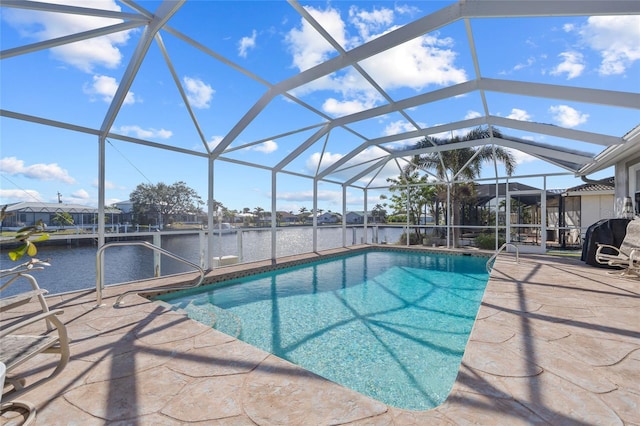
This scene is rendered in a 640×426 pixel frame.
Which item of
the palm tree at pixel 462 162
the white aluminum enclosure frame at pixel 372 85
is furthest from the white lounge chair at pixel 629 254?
the palm tree at pixel 462 162

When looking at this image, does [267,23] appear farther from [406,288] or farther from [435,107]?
[406,288]

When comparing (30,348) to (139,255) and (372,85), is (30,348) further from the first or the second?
(139,255)

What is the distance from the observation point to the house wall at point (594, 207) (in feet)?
42.7

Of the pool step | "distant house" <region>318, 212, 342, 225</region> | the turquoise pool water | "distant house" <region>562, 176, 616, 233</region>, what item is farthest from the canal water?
"distant house" <region>562, 176, 616, 233</region>

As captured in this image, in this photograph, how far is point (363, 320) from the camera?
4.82 meters

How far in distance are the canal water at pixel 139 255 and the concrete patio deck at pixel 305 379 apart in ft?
5.65

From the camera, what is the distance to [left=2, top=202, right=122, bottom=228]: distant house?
15.4 ft

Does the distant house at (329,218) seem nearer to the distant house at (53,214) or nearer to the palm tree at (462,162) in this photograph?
the palm tree at (462,162)

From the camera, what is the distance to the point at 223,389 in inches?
86.8

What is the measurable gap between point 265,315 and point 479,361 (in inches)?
139

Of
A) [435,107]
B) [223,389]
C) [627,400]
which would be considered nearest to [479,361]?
[627,400]

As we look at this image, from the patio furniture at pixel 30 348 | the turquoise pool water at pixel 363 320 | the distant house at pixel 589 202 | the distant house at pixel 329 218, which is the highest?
the distant house at pixel 589 202

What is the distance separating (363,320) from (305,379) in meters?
2.66

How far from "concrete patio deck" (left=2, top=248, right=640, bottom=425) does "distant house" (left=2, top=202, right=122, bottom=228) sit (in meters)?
1.99
